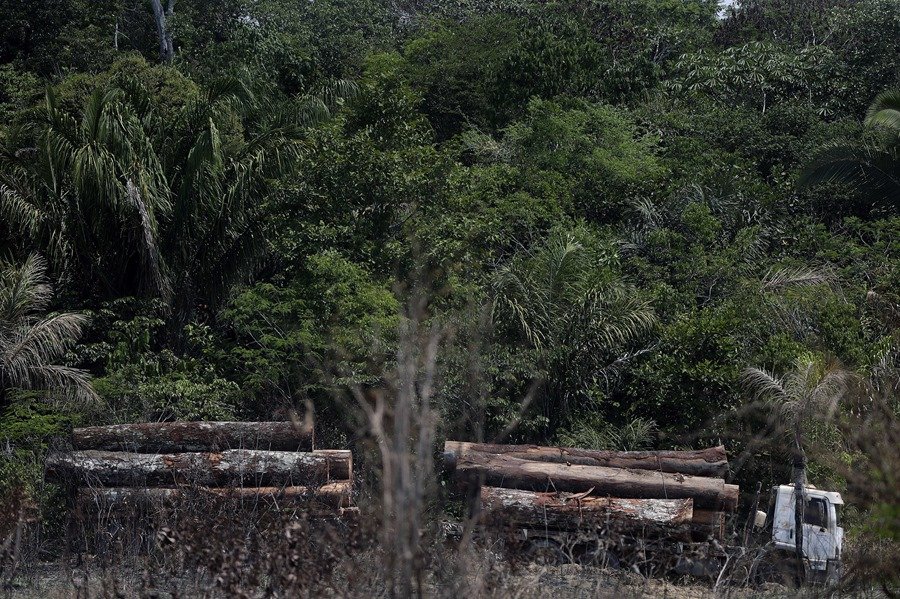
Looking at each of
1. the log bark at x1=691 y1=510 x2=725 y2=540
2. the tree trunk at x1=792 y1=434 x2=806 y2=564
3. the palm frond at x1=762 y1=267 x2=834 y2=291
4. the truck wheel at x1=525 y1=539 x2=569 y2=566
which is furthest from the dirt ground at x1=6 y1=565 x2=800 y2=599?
the palm frond at x1=762 y1=267 x2=834 y2=291

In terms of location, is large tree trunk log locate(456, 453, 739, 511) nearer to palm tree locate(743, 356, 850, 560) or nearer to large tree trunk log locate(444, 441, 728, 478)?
large tree trunk log locate(444, 441, 728, 478)

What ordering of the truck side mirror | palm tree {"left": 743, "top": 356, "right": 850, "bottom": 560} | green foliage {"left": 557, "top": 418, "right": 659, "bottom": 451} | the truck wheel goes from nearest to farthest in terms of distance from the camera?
the truck wheel
the truck side mirror
palm tree {"left": 743, "top": 356, "right": 850, "bottom": 560}
green foliage {"left": 557, "top": 418, "right": 659, "bottom": 451}

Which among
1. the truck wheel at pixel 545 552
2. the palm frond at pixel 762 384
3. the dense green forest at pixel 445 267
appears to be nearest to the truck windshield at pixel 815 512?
the dense green forest at pixel 445 267

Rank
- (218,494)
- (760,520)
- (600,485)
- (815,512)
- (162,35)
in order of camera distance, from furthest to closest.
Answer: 1. (162,35)
2. (760,520)
3. (600,485)
4. (815,512)
5. (218,494)

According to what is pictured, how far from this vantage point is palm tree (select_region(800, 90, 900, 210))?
21438 millimetres

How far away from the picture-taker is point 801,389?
590 inches

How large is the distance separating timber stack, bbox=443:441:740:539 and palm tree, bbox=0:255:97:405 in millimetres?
5669

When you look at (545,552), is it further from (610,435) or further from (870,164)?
(870,164)

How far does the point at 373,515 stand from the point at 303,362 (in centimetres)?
975

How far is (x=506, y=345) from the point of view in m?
16.7

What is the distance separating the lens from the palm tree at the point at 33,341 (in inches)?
616

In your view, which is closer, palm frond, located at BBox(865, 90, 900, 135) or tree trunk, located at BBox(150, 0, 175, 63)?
palm frond, located at BBox(865, 90, 900, 135)

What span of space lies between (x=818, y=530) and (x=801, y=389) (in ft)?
8.98

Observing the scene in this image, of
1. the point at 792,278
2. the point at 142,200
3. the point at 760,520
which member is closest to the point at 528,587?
the point at 760,520
